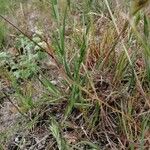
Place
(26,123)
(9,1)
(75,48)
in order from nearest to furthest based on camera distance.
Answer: (26,123), (75,48), (9,1)

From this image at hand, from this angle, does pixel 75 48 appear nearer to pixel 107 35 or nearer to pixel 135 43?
pixel 107 35

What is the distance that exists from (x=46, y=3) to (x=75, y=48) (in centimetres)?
69

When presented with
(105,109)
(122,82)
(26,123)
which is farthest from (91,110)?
(26,123)

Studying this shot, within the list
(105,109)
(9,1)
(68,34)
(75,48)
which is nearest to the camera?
(105,109)

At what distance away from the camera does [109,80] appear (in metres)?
1.62

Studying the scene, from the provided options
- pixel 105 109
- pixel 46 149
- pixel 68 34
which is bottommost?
pixel 46 149

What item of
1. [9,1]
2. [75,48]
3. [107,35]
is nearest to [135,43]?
[107,35]

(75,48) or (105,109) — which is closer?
(105,109)

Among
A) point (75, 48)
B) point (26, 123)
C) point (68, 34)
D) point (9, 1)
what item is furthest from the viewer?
point (9, 1)

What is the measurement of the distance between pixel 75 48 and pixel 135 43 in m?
0.26

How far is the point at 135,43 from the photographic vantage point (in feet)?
5.65

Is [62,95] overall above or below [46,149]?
above

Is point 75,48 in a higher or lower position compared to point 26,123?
higher

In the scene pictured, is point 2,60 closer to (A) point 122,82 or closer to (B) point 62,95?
(B) point 62,95
